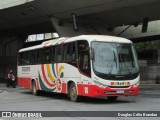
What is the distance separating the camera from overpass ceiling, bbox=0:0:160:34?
33.4 metres

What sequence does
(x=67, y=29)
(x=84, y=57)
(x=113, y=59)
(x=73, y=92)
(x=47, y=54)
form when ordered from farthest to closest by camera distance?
(x=67, y=29)
(x=47, y=54)
(x=73, y=92)
(x=84, y=57)
(x=113, y=59)

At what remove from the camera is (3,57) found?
198 feet

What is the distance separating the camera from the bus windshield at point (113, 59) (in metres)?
17.3

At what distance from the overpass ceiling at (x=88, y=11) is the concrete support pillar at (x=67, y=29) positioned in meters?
0.51

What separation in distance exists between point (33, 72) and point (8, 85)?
13.2m

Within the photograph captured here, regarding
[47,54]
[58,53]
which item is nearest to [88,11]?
[47,54]

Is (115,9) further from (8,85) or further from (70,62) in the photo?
(70,62)

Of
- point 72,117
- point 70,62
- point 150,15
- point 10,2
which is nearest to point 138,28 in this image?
point 150,15

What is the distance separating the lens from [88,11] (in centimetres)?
3500

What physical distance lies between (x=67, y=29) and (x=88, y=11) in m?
4.57

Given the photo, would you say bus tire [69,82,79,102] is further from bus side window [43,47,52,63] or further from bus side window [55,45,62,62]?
bus side window [43,47,52,63]

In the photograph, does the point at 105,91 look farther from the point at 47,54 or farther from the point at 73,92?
the point at 47,54

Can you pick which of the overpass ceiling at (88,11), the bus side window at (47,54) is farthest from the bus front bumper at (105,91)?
the overpass ceiling at (88,11)

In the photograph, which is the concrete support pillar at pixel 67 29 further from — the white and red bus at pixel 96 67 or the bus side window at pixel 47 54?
the white and red bus at pixel 96 67
